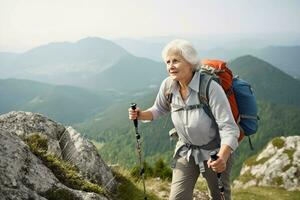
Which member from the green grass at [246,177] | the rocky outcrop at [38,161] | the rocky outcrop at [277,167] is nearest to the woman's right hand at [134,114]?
the rocky outcrop at [38,161]

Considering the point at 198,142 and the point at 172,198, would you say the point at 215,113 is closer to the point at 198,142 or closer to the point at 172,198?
the point at 198,142

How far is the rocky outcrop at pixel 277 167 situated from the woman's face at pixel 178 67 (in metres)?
26.3

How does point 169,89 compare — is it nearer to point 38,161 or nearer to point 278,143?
point 38,161

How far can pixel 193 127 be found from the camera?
249 inches

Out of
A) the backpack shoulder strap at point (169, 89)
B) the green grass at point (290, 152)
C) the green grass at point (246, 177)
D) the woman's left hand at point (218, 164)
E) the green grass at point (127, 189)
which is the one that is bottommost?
the green grass at point (246, 177)

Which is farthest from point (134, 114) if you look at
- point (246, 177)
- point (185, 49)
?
point (246, 177)

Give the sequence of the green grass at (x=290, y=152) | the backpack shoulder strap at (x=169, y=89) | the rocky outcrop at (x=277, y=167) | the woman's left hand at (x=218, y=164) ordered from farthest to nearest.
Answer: the green grass at (x=290, y=152), the rocky outcrop at (x=277, y=167), the backpack shoulder strap at (x=169, y=89), the woman's left hand at (x=218, y=164)

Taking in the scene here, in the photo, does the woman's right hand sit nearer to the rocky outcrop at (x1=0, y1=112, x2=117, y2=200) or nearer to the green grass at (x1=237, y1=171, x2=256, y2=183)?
the rocky outcrop at (x1=0, y1=112, x2=117, y2=200)

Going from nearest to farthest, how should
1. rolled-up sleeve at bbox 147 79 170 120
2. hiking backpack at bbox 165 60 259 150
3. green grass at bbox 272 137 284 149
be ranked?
hiking backpack at bbox 165 60 259 150, rolled-up sleeve at bbox 147 79 170 120, green grass at bbox 272 137 284 149

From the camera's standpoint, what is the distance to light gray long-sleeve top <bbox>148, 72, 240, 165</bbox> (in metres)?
5.91

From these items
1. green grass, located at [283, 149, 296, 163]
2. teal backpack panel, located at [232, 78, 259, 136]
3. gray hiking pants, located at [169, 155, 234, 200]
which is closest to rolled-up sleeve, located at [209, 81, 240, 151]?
teal backpack panel, located at [232, 78, 259, 136]

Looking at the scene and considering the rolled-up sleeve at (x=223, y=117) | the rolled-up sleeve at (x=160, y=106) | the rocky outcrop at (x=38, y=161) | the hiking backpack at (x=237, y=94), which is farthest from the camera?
the rolled-up sleeve at (x=160, y=106)

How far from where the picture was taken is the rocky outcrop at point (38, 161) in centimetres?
475

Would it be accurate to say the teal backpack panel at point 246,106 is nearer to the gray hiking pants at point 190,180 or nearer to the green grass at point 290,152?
the gray hiking pants at point 190,180
